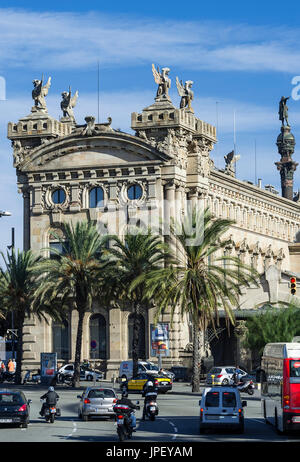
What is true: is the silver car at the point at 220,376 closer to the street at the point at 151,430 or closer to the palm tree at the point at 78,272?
the palm tree at the point at 78,272

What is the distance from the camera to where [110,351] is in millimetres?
84938

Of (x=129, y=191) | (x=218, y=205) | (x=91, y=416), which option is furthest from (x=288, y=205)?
(x=91, y=416)

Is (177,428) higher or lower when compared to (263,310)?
lower

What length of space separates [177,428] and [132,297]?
3300cm

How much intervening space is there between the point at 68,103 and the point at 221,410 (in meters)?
61.7

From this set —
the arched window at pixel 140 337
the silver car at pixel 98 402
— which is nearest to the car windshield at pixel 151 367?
the arched window at pixel 140 337

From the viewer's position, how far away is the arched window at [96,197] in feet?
287

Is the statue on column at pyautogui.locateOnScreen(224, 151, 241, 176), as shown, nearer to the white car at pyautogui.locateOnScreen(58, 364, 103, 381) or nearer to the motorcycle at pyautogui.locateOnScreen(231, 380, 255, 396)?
the white car at pyautogui.locateOnScreen(58, 364, 103, 381)

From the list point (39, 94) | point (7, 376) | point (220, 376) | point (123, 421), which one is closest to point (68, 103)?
point (39, 94)

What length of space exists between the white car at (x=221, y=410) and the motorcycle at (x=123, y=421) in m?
3.64

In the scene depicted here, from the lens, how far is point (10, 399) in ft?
134

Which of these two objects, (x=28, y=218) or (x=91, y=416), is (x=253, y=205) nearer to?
(x=28, y=218)

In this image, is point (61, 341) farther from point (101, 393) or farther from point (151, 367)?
point (101, 393)
